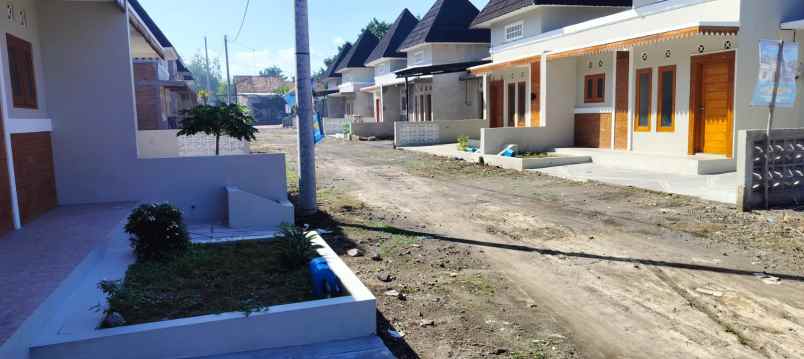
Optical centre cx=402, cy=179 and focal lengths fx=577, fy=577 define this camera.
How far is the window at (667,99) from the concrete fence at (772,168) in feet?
16.7

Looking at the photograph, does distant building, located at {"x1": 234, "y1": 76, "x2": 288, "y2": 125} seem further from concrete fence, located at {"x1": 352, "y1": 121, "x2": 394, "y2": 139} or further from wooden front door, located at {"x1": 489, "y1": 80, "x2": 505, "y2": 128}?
wooden front door, located at {"x1": 489, "y1": 80, "x2": 505, "y2": 128}

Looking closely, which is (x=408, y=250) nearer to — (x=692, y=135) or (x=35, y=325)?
(x=35, y=325)

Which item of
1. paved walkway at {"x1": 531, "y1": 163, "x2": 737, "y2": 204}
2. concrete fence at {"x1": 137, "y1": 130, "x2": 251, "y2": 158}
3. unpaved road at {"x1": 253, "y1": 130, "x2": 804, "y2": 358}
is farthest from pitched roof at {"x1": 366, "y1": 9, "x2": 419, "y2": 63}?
unpaved road at {"x1": 253, "y1": 130, "x2": 804, "y2": 358}

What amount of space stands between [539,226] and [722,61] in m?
7.77

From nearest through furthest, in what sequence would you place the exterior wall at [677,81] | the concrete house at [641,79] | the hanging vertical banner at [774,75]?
the hanging vertical banner at [774,75] → the concrete house at [641,79] → the exterior wall at [677,81]

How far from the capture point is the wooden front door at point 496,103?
24.1m

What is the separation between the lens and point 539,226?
9.07m

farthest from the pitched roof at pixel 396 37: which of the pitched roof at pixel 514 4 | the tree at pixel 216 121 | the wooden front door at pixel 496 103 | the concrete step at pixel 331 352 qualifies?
the concrete step at pixel 331 352

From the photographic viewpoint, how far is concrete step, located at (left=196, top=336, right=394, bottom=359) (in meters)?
4.40

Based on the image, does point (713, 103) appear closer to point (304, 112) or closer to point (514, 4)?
point (304, 112)

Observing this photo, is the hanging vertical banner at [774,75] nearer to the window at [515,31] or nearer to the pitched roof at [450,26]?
the window at [515,31]

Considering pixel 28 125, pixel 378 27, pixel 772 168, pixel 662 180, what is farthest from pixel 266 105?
pixel 772 168

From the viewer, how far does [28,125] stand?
7918 millimetres

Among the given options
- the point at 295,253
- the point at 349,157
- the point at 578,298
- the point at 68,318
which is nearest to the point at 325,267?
the point at 295,253
